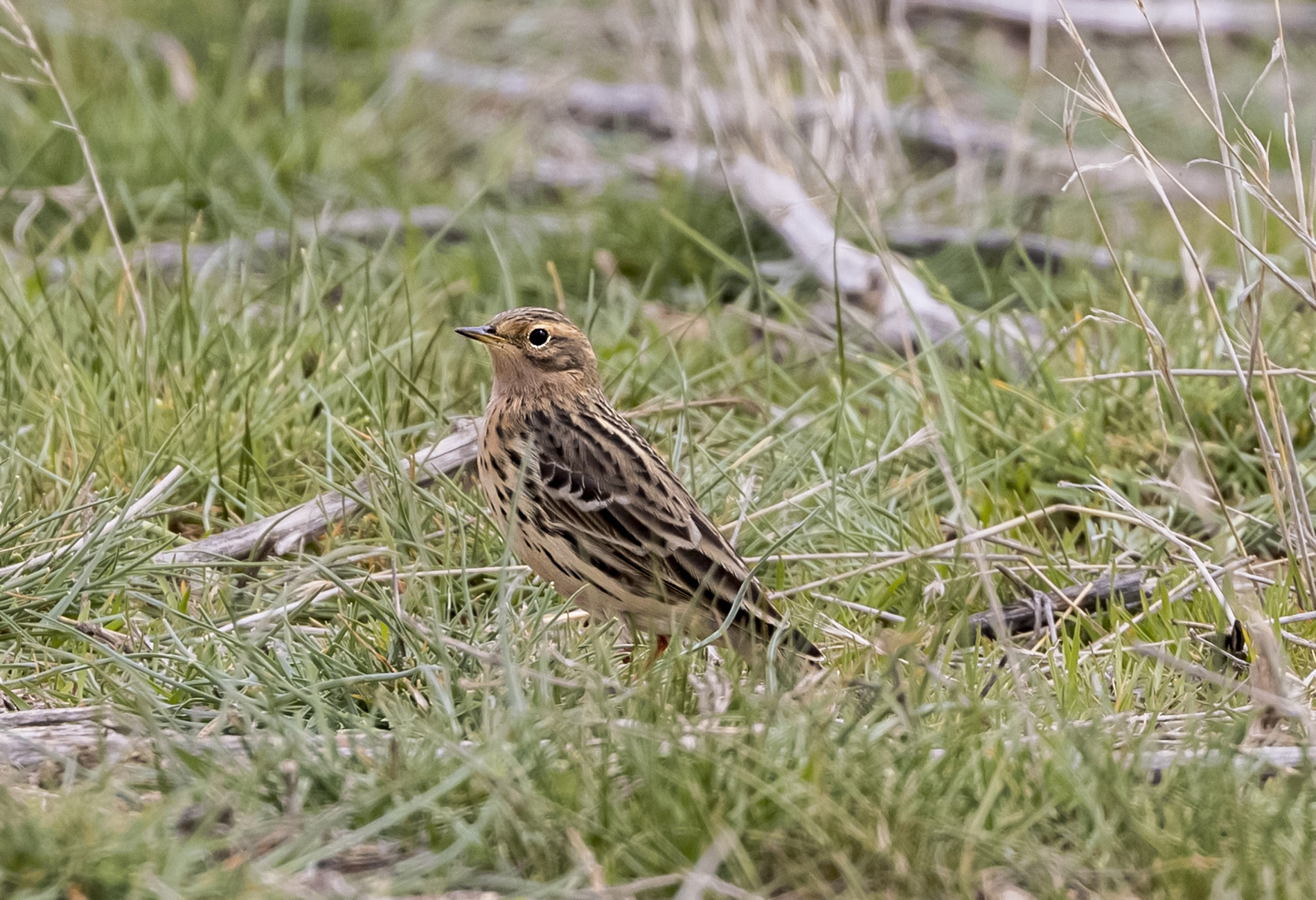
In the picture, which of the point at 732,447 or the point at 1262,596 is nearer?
the point at 1262,596

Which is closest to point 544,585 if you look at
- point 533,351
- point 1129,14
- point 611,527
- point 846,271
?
point 611,527

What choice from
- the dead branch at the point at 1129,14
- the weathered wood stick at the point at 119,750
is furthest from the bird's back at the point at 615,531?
the dead branch at the point at 1129,14

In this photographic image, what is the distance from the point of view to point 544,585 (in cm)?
437

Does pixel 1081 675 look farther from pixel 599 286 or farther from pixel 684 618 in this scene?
pixel 599 286

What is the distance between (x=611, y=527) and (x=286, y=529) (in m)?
1.08

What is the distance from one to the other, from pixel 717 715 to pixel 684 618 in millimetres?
722

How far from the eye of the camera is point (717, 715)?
9.75ft

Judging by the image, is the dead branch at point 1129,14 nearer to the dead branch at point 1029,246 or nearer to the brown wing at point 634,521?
the dead branch at point 1029,246

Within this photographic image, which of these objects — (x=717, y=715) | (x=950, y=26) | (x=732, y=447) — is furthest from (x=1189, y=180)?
(x=717, y=715)

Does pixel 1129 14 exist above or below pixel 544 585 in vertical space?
above

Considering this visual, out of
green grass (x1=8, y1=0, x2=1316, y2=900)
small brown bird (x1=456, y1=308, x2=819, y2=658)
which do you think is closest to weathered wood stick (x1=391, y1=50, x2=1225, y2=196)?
green grass (x1=8, y1=0, x2=1316, y2=900)

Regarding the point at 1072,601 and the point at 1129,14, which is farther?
the point at 1129,14

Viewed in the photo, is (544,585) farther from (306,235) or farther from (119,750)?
(306,235)

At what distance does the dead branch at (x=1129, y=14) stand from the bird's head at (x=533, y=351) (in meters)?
6.70
